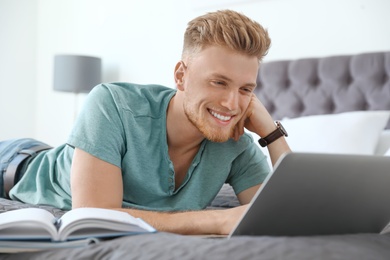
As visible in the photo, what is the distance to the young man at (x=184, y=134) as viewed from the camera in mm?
1336

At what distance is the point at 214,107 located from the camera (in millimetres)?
1494

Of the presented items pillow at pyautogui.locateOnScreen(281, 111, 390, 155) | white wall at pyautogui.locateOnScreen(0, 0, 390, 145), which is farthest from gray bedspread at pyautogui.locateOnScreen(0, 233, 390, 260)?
white wall at pyautogui.locateOnScreen(0, 0, 390, 145)

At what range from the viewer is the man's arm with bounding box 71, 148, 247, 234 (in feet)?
3.77

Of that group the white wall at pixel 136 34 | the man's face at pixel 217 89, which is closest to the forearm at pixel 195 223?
the man's face at pixel 217 89

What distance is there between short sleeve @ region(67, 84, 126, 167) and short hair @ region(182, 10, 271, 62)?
30 cm

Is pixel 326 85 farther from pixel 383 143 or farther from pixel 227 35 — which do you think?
pixel 227 35

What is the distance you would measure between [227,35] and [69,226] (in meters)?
0.80

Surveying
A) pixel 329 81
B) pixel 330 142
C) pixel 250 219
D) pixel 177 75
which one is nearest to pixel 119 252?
pixel 250 219

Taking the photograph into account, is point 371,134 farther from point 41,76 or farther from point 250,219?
point 41,76

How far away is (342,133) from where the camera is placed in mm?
2490

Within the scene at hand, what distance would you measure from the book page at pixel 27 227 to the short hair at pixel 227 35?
0.78m

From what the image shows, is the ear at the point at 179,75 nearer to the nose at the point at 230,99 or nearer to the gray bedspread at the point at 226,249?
the nose at the point at 230,99

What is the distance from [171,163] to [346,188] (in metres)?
0.71

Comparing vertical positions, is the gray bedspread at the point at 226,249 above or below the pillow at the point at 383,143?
above
